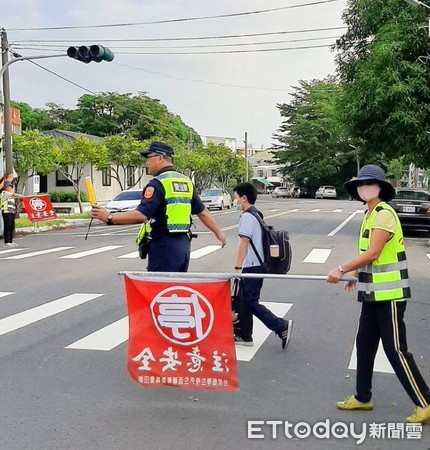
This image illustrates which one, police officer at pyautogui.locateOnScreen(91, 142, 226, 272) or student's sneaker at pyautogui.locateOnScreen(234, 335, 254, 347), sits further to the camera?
student's sneaker at pyautogui.locateOnScreen(234, 335, 254, 347)

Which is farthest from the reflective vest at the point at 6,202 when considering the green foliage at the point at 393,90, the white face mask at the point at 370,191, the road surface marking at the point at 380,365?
the white face mask at the point at 370,191

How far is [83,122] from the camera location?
6544cm

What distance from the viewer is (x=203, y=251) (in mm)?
16438

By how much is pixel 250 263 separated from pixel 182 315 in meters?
1.80

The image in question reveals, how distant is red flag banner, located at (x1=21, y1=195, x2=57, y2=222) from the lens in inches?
955

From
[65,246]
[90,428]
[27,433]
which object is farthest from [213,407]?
[65,246]

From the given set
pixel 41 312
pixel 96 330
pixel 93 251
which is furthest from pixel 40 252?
pixel 96 330

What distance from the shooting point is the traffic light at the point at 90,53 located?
1730 cm

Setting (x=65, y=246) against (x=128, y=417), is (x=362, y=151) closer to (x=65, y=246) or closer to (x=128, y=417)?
(x=65, y=246)

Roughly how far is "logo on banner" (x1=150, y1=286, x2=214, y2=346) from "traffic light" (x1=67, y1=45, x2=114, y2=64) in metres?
13.5

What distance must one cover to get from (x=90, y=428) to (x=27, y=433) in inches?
16.7

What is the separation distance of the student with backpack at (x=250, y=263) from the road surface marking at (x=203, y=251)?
837 centimetres

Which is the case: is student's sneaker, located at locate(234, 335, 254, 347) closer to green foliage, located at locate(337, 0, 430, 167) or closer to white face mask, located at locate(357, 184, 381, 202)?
white face mask, located at locate(357, 184, 381, 202)

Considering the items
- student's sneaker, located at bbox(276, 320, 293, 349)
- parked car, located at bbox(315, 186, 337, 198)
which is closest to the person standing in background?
student's sneaker, located at bbox(276, 320, 293, 349)
